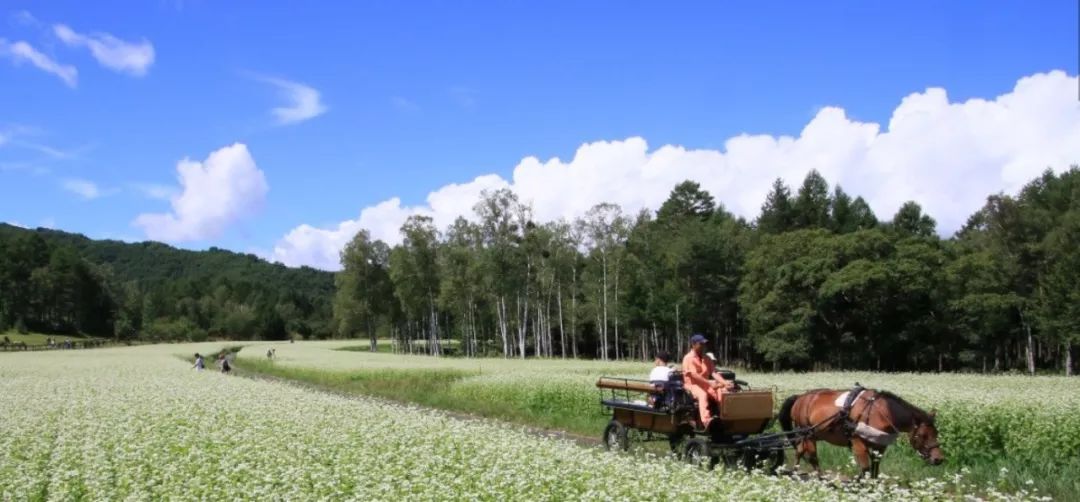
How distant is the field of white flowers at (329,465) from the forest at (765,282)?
40362 millimetres

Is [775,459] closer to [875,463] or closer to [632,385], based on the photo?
[875,463]

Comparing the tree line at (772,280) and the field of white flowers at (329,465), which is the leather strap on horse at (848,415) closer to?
the field of white flowers at (329,465)

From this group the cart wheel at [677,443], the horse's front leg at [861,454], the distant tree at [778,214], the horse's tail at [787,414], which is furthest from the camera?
the distant tree at [778,214]

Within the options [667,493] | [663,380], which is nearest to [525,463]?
[667,493]

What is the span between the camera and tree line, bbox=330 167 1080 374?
163 feet

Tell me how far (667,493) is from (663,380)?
5992 mm

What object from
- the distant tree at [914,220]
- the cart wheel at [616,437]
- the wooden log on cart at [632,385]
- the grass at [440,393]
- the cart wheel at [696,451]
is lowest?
the grass at [440,393]

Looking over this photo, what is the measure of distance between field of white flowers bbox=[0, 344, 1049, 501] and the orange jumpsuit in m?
1.26

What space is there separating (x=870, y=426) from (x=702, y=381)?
2582 millimetres

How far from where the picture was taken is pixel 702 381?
12.4 m

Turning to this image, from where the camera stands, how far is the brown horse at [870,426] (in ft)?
34.9

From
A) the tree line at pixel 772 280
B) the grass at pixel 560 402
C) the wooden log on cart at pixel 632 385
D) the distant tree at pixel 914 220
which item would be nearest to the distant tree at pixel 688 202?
the tree line at pixel 772 280

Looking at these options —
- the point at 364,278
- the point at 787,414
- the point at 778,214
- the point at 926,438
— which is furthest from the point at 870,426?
the point at 364,278

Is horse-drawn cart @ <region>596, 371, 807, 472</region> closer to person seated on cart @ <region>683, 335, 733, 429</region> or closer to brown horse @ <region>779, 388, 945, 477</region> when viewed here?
person seated on cart @ <region>683, 335, 733, 429</region>
